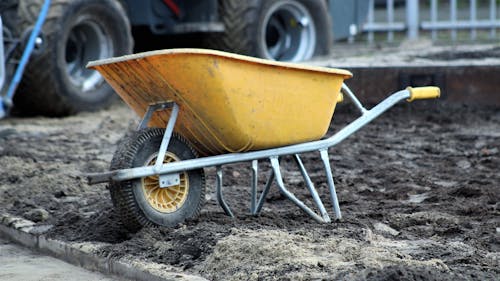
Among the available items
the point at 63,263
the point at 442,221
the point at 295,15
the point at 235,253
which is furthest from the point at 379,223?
the point at 295,15

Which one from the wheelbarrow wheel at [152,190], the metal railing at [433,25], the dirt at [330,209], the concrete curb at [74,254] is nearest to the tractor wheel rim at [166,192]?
the wheelbarrow wheel at [152,190]

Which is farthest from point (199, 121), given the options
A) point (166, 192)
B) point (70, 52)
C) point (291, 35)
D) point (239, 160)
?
point (291, 35)

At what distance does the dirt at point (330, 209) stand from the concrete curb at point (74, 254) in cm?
7

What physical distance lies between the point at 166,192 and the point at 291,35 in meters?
7.36

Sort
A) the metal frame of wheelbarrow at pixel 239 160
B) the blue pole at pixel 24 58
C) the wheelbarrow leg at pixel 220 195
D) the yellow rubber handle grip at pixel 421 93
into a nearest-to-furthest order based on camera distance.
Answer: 1. the metal frame of wheelbarrow at pixel 239 160
2. the wheelbarrow leg at pixel 220 195
3. the yellow rubber handle grip at pixel 421 93
4. the blue pole at pixel 24 58

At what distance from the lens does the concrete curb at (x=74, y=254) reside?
4551mm

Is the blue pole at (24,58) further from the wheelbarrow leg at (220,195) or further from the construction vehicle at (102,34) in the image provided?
the wheelbarrow leg at (220,195)

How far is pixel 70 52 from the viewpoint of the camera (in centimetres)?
1031

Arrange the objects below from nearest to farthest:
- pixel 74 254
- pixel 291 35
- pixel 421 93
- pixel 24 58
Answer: pixel 74 254 → pixel 421 93 → pixel 24 58 → pixel 291 35

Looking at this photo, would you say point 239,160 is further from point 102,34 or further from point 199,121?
point 102,34

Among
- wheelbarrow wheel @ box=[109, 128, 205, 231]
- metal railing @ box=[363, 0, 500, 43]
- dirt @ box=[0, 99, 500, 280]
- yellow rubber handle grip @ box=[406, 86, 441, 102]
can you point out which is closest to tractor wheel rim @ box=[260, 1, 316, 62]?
dirt @ box=[0, 99, 500, 280]

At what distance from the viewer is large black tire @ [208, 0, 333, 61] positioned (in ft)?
37.8

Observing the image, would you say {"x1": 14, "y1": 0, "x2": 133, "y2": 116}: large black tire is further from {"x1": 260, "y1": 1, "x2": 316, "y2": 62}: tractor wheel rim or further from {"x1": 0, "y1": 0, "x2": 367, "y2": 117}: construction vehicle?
{"x1": 260, "y1": 1, "x2": 316, "y2": 62}: tractor wheel rim

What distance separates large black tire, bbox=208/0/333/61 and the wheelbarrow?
5988 millimetres
